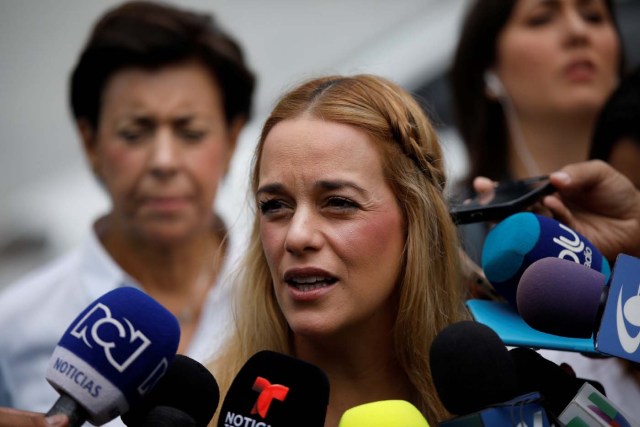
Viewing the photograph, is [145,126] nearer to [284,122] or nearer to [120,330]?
[284,122]

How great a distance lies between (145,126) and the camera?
362cm

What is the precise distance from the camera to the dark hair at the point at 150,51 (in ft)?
12.1

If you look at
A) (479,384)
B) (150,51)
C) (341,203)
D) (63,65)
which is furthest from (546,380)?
(63,65)

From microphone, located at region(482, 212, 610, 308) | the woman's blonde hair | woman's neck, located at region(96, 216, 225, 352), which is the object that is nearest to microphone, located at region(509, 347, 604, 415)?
microphone, located at region(482, 212, 610, 308)

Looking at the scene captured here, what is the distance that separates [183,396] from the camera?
1890 mm

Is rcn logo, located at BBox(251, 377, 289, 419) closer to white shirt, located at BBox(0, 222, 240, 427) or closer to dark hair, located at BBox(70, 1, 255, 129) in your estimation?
white shirt, located at BBox(0, 222, 240, 427)

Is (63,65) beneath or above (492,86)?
beneath

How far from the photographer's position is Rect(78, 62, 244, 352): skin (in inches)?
142

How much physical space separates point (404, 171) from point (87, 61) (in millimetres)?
1845

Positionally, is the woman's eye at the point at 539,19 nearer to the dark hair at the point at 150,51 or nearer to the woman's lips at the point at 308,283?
the dark hair at the point at 150,51

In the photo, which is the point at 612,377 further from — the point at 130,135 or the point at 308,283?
the point at 130,135

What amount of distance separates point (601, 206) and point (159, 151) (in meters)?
1.65

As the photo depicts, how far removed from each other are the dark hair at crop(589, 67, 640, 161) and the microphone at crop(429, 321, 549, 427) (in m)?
1.37

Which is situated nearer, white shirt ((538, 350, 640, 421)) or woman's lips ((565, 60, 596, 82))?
white shirt ((538, 350, 640, 421))
